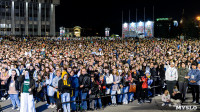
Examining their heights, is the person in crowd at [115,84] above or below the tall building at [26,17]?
below

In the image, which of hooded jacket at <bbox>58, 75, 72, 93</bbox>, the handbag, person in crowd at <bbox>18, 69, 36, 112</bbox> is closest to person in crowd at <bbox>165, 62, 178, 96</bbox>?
the handbag

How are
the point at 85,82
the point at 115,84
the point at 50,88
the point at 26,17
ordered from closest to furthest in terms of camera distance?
1. the point at 85,82
2. the point at 50,88
3. the point at 115,84
4. the point at 26,17

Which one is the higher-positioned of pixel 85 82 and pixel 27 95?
pixel 85 82

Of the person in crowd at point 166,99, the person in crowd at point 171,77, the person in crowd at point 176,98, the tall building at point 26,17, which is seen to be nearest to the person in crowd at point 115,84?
the person in crowd at point 166,99

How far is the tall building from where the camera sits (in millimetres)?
79062

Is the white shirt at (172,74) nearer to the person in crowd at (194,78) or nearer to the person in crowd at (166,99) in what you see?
the person in crowd at (194,78)

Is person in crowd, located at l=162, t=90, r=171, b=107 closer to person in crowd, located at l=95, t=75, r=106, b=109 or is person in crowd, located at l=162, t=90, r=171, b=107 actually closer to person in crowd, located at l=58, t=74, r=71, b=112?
person in crowd, located at l=95, t=75, r=106, b=109

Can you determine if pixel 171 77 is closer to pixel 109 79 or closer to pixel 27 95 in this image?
pixel 109 79

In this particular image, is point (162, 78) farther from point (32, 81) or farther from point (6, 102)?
point (6, 102)

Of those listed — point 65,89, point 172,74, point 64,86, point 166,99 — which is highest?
point 172,74

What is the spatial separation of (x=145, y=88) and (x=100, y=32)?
147 metres

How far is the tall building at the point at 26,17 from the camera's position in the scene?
79.1m

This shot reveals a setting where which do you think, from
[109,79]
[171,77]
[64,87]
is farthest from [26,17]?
[64,87]

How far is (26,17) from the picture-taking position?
8262 cm
